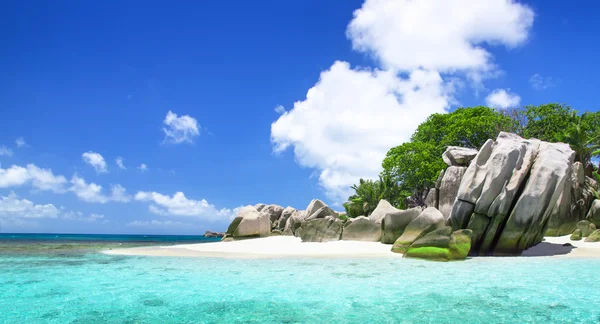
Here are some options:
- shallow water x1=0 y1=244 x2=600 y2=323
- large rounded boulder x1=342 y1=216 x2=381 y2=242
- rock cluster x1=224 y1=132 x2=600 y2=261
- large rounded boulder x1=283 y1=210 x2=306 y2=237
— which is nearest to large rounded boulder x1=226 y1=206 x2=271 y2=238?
large rounded boulder x1=283 y1=210 x2=306 y2=237

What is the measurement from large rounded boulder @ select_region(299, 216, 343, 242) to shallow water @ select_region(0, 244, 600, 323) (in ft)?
34.9

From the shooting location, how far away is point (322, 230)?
2606cm

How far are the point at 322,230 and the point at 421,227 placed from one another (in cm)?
820

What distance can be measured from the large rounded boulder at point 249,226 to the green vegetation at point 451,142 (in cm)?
1522

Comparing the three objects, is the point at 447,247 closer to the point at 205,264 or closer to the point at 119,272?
the point at 205,264

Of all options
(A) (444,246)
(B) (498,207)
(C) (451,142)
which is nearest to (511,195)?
(B) (498,207)

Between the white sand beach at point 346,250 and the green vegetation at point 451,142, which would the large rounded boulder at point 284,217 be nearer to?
the green vegetation at point 451,142

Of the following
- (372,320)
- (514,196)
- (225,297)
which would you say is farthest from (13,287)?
(514,196)

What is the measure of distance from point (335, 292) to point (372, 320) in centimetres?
264

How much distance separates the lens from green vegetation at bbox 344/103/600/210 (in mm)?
40719

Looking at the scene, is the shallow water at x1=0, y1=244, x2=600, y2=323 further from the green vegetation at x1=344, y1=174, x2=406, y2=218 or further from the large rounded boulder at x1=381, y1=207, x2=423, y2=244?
the green vegetation at x1=344, y1=174, x2=406, y2=218

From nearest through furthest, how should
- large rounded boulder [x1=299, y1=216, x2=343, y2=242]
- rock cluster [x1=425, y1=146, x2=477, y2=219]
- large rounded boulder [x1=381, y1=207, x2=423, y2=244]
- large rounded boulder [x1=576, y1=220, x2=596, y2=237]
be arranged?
1. large rounded boulder [x1=381, y1=207, x2=423, y2=244]
2. rock cluster [x1=425, y1=146, x2=477, y2=219]
3. large rounded boulder [x1=576, y1=220, x2=596, y2=237]
4. large rounded boulder [x1=299, y1=216, x2=343, y2=242]

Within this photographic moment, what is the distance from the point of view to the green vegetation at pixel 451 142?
1603 inches

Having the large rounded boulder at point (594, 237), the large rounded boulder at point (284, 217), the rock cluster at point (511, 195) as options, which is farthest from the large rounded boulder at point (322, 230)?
the large rounded boulder at point (284, 217)
